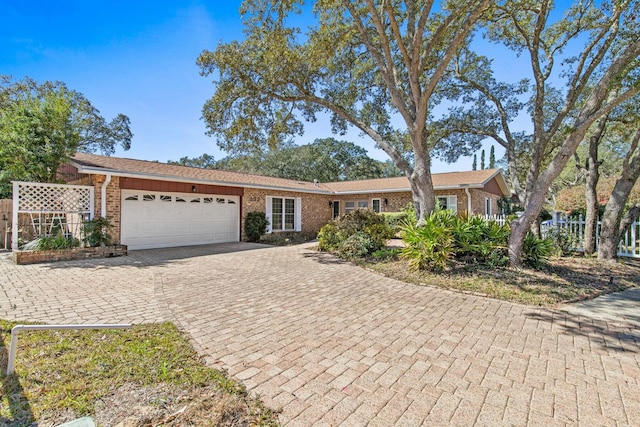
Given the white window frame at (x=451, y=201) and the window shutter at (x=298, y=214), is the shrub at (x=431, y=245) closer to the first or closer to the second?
the window shutter at (x=298, y=214)

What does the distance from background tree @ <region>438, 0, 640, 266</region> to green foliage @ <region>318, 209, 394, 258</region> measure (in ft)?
12.9

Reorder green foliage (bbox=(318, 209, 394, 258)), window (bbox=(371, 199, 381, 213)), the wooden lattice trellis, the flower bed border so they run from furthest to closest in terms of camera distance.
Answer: window (bbox=(371, 199, 381, 213)), green foliage (bbox=(318, 209, 394, 258)), the wooden lattice trellis, the flower bed border

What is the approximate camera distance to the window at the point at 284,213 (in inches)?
604

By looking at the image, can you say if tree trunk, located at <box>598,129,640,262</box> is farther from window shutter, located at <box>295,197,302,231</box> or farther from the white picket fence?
window shutter, located at <box>295,197,302,231</box>

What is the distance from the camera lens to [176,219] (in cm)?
1206

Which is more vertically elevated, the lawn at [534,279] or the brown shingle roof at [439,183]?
the brown shingle roof at [439,183]

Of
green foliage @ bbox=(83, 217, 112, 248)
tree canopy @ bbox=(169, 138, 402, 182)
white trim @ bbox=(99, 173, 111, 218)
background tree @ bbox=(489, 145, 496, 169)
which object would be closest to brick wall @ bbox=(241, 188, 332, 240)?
white trim @ bbox=(99, 173, 111, 218)

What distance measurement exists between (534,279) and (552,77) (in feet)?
30.3

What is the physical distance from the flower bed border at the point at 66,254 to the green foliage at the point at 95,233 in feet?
0.99

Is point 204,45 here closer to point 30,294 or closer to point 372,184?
point 30,294

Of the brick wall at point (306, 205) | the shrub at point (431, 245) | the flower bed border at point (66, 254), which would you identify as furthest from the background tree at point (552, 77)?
the flower bed border at point (66, 254)

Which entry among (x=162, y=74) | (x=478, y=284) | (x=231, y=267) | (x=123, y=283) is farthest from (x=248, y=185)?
(x=478, y=284)

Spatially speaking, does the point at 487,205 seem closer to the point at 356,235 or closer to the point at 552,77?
the point at 552,77

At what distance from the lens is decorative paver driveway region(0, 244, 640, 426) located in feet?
7.98
